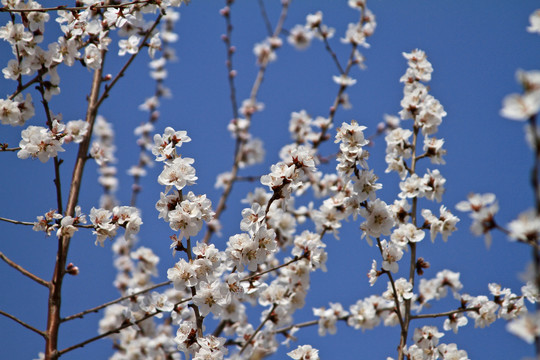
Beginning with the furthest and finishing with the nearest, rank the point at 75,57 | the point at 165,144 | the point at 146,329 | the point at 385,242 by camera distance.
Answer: the point at 146,329 → the point at 75,57 → the point at 385,242 → the point at 165,144

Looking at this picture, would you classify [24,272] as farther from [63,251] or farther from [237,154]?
[237,154]

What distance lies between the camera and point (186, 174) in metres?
2.73

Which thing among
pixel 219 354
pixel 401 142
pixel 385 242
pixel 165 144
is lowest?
pixel 219 354

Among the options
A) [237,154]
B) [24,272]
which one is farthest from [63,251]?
[237,154]

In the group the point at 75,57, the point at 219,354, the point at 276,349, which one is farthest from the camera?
the point at 276,349

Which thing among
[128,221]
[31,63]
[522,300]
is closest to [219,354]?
[128,221]

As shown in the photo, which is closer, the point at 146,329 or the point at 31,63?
the point at 31,63

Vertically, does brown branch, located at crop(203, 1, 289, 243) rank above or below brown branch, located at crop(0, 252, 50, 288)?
above

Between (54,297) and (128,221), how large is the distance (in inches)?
25.8

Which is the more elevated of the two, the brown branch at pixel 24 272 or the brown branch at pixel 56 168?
the brown branch at pixel 56 168

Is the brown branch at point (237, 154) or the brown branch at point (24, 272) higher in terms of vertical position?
the brown branch at point (237, 154)

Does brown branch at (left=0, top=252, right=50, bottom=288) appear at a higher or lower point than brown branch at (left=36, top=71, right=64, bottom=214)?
lower

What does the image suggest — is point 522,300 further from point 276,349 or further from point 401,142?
point 276,349

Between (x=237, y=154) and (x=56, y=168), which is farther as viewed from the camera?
(x=237, y=154)
